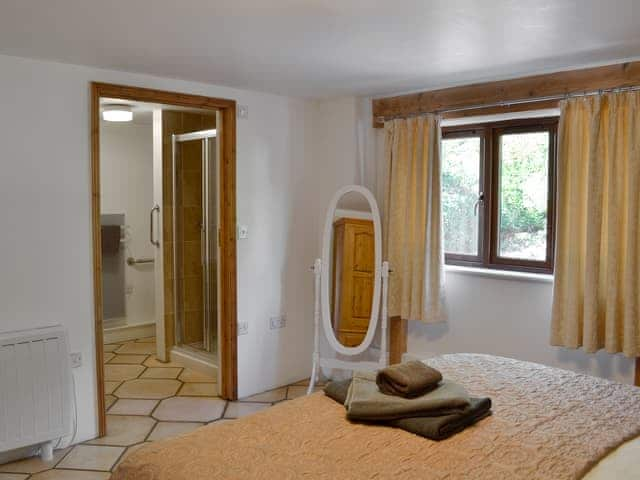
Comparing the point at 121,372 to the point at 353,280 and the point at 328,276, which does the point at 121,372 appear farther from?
the point at 353,280

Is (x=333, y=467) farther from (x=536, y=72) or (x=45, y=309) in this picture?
(x=536, y=72)

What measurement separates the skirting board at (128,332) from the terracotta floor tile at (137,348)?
14cm

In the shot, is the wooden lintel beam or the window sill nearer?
the wooden lintel beam

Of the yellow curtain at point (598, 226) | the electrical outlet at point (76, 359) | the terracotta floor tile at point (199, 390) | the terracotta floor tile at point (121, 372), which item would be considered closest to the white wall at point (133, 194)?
the terracotta floor tile at point (121, 372)

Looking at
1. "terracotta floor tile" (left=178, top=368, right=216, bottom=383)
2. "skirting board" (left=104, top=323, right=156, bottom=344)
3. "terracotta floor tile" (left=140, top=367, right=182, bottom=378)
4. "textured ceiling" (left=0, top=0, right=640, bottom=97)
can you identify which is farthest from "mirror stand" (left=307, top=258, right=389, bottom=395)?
"skirting board" (left=104, top=323, right=156, bottom=344)

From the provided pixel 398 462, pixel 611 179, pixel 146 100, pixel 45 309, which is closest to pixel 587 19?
pixel 611 179

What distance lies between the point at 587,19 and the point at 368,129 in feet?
6.78

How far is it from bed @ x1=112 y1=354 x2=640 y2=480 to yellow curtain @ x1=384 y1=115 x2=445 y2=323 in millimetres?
1721

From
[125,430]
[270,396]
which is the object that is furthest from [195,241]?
[125,430]

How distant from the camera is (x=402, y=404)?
197cm

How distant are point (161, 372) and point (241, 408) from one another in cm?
111

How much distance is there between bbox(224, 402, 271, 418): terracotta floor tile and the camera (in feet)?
A: 12.8

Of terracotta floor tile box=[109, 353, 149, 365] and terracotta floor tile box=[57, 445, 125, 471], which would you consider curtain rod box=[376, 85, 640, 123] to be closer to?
terracotta floor tile box=[57, 445, 125, 471]

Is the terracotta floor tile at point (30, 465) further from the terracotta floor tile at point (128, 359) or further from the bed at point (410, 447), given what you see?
the terracotta floor tile at point (128, 359)
